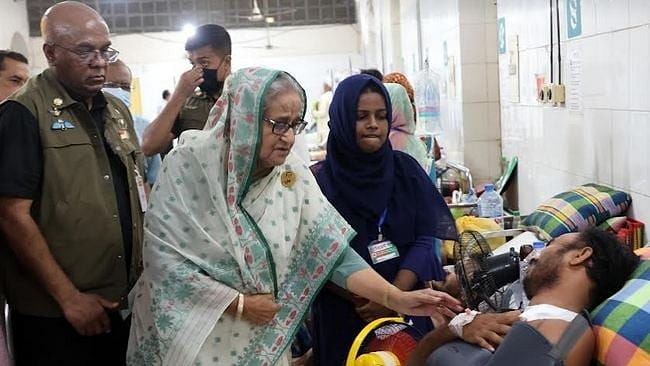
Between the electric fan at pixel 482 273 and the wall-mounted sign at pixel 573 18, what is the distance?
153 cm

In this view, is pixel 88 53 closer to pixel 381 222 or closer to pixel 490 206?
pixel 381 222

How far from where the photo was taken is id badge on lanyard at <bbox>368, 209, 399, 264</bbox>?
2305 millimetres

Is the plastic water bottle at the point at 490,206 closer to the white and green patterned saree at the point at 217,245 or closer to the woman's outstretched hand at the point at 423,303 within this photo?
the woman's outstretched hand at the point at 423,303

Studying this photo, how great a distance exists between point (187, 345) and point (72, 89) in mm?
886

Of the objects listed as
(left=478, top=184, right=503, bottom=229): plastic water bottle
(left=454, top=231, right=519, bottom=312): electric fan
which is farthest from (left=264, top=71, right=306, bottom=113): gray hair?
(left=478, top=184, right=503, bottom=229): plastic water bottle

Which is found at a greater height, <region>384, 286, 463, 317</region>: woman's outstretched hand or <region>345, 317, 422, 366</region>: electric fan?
<region>384, 286, 463, 317</region>: woman's outstretched hand

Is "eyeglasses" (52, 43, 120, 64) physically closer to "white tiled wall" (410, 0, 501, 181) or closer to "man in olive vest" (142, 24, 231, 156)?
"man in olive vest" (142, 24, 231, 156)

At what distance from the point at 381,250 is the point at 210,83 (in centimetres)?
123

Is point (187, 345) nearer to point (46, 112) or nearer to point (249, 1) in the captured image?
point (46, 112)

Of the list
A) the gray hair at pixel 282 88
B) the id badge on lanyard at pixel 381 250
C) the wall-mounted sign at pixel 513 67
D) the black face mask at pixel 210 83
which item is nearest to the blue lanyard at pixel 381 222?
the id badge on lanyard at pixel 381 250

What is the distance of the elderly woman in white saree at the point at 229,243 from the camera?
5.90 feet

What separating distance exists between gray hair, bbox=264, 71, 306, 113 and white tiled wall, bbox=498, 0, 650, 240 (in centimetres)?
136

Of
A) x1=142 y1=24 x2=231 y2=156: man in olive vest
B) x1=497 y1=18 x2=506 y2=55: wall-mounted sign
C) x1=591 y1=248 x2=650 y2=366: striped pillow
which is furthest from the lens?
x1=497 y1=18 x2=506 y2=55: wall-mounted sign

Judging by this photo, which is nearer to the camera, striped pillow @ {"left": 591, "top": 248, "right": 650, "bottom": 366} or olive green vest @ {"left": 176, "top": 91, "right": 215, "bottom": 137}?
striped pillow @ {"left": 591, "top": 248, "right": 650, "bottom": 366}
